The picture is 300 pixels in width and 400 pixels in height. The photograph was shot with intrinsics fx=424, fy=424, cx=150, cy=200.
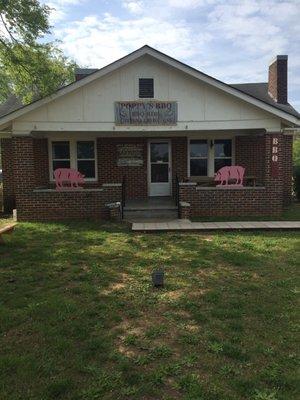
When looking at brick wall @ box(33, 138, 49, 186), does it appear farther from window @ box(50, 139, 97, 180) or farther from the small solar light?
the small solar light

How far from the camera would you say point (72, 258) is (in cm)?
797

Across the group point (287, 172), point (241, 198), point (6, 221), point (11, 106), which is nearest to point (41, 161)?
point (6, 221)

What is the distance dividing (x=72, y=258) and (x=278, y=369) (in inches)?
193

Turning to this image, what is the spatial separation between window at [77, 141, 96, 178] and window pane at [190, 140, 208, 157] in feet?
12.1

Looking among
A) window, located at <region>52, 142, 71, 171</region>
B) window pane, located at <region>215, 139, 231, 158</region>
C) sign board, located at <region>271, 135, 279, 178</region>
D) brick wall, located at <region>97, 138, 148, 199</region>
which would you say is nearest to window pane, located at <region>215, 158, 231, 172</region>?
window pane, located at <region>215, 139, 231, 158</region>

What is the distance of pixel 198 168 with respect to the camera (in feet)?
52.4

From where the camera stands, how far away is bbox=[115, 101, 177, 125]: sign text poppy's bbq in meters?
13.1

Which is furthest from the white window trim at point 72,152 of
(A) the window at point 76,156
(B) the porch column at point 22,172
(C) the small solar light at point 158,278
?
(C) the small solar light at point 158,278

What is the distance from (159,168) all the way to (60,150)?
3720mm

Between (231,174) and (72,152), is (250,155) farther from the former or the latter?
(72,152)

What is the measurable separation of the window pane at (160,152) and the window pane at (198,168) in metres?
1.03

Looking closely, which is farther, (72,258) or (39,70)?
(39,70)

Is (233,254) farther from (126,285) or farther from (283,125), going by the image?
(283,125)

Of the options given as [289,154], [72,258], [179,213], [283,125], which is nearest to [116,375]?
[72,258]
